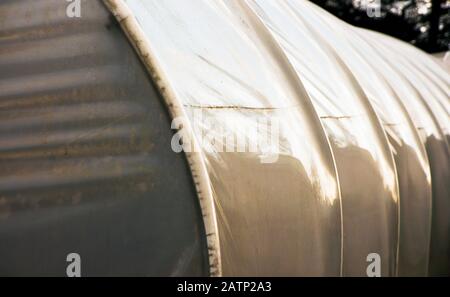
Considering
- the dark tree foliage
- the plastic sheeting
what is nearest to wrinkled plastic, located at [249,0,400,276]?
the plastic sheeting

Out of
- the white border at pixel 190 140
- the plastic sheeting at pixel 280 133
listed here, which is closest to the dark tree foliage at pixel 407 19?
the plastic sheeting at pixel 280 133

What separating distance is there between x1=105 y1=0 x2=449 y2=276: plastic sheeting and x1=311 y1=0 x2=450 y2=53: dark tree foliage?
21.0 metres

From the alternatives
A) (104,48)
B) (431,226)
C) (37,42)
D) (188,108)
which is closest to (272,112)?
(188,108)

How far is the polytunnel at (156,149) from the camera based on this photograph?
306 centimetres

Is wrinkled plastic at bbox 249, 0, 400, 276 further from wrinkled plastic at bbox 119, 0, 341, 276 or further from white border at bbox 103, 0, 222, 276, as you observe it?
white border at bbox 103, 0, 222, 276

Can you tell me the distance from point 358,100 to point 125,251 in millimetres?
2666

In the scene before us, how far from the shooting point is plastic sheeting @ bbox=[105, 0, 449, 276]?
3.21 m

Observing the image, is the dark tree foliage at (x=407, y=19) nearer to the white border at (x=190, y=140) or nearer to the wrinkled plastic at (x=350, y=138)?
the wrinkled plastic at (x=350, y=138)

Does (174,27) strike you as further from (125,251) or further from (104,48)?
(125,251)

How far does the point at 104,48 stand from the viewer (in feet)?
10.4

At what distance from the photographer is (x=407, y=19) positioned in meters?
28.6

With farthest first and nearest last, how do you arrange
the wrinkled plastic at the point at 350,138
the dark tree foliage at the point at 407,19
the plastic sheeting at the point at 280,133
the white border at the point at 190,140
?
the dark tree foliage at the point at 407,19
the wrinkled plastic at the point at 350,138
the plastic sheeting at the point at 280,133
the white border at the point at 190,140

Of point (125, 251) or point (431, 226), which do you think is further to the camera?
point (431, 226)

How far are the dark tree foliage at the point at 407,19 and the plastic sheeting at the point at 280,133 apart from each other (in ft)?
69.0
